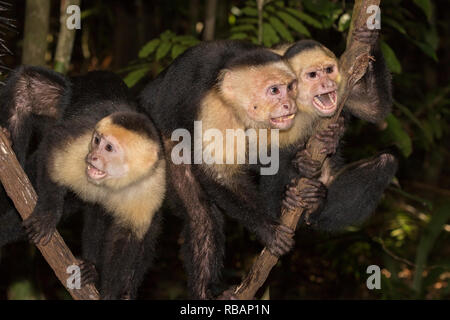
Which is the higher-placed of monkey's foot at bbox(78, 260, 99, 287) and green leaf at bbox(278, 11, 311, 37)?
green leaf at bbox(278, 11, 311, 37)

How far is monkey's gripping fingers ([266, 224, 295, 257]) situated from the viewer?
11.2 ft

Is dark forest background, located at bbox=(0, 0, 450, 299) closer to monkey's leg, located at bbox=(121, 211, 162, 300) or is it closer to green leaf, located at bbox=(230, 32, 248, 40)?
green leaf, located at bbox=(230, 32, 248, 40)

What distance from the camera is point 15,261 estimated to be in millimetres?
5457

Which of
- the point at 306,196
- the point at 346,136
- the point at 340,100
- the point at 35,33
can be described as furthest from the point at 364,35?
the point at 346,136

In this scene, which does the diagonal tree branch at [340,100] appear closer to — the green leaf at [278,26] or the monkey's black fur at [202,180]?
the monkey's black fur at [202,180]

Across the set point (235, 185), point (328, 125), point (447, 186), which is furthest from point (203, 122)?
point (447, 186)

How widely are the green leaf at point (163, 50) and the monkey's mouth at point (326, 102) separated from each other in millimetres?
1210

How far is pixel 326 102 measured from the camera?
11.5 ft

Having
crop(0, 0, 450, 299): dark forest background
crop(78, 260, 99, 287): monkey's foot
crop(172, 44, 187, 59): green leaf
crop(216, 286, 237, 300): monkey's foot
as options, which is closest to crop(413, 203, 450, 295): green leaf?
crop(0, 0, 450, 299): dark forest background

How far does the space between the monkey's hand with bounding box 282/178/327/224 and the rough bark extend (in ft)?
3.73

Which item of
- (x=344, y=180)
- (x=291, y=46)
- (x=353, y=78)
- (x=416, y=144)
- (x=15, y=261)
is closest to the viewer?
(x=353, y=78)

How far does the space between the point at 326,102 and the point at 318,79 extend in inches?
5.1
